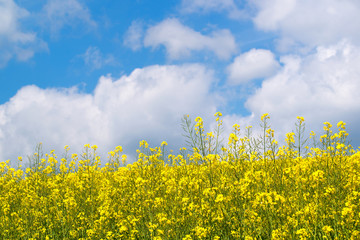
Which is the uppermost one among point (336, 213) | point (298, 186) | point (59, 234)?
point (298, 186)

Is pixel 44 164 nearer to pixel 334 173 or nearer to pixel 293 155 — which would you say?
pixel 293 155

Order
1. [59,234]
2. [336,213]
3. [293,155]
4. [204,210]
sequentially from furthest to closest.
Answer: [293,155]
[59,234]
[204,210]
[336,213]

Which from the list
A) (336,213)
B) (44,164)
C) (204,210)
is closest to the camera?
(336,213)

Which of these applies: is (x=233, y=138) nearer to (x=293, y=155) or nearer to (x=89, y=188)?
(x=293, y=155)

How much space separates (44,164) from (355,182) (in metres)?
8.04

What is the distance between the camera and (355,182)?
495 cm

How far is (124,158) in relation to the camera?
8633 mm

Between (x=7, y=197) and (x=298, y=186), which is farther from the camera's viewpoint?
(x=7, y=197)

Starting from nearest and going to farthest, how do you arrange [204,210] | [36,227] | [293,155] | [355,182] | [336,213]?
[336,213] < [204,210] < [355,182] < [36,227] < [293,155]

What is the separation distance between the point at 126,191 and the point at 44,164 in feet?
12.8

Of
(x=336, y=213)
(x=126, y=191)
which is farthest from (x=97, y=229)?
(x=336, y=213)

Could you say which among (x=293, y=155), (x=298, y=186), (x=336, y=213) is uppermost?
(x=293, y=155)

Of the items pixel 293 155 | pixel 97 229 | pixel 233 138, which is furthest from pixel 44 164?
pixel 293 155

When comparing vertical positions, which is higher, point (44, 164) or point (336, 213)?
point (44, 164)
